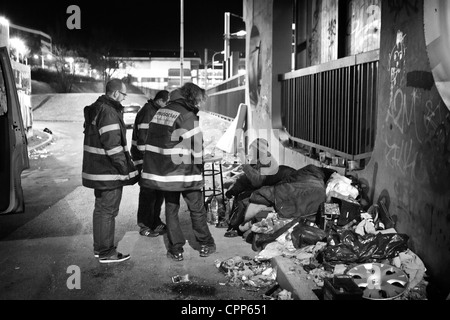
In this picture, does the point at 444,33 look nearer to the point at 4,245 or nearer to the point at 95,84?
the point at 4,245

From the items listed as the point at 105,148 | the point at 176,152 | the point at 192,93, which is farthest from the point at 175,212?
the point at 192,93

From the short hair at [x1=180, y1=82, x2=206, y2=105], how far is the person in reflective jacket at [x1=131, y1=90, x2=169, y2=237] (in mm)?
1251

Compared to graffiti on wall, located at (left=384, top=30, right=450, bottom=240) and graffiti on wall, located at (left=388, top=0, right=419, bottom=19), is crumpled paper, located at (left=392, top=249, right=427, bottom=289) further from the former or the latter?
graffiti on wall, located at (left=388, top=0, right=419, bottom=19)

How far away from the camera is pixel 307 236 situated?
5.11 metres

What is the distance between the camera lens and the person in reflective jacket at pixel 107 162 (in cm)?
496

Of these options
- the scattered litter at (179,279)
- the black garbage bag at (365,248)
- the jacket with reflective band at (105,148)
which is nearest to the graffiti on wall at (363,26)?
the black garbage bag at (365,248)

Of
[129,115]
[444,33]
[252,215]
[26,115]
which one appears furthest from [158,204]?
[129,115]

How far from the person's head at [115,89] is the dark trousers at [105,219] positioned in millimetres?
1031

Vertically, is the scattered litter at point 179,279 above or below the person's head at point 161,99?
below

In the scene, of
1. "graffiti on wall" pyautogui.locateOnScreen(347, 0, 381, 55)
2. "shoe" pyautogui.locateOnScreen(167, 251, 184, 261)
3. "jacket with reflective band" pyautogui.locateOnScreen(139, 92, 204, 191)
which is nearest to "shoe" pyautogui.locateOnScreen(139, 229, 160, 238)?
"shoe" pyautogui.locateOnScreen(167, 251, 184, 261)

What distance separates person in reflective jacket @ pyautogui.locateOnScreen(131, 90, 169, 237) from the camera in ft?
20.6

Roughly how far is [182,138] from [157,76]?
8590 centimetres

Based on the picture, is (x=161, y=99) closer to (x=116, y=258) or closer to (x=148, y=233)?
(x=148, y=233)

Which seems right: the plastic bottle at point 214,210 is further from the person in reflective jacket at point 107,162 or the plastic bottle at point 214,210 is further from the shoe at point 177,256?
the person in reflective jacket at point 107,162
